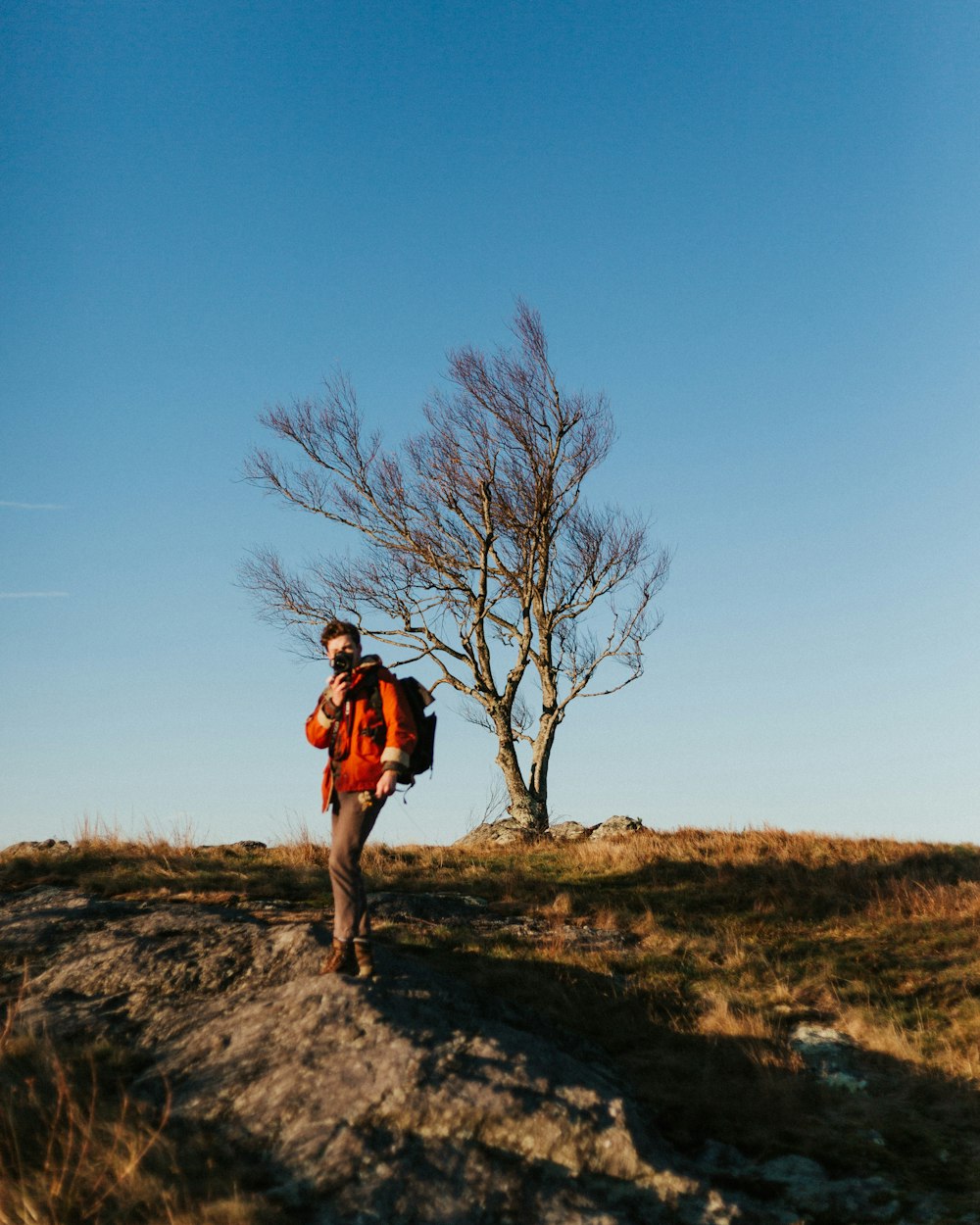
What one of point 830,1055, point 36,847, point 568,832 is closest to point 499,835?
point 568,832

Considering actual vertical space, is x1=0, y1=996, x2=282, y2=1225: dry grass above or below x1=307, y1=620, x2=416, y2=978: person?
below

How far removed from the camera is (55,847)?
14.7 meters

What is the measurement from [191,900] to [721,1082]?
6322 millimetres

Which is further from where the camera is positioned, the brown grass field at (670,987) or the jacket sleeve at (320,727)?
the jacket sleeve at (320,727)

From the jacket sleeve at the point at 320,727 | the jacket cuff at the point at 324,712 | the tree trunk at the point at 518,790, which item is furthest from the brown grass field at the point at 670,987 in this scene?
the tree trunk at the point at 518,790

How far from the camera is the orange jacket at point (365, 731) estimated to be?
685 centimetres

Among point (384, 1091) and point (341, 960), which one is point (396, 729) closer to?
point (341, 960)

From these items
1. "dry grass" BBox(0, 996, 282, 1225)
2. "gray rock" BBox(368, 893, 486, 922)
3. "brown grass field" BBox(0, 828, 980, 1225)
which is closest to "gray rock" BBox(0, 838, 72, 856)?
"brown grass field" BBox(0, 828, 980, 1225)

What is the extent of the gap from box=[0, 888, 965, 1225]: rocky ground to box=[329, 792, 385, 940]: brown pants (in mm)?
420

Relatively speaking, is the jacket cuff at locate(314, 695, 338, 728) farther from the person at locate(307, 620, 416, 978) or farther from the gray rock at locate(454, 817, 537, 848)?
the gray rock at locate(454, 817, 537, 848)

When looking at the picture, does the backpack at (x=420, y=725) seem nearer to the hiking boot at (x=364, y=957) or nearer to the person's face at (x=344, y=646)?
the person's face at (x=344, y=646)

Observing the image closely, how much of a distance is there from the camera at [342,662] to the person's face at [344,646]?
0.02 m

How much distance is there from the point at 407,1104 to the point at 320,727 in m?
2.70

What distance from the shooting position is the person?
687cm
